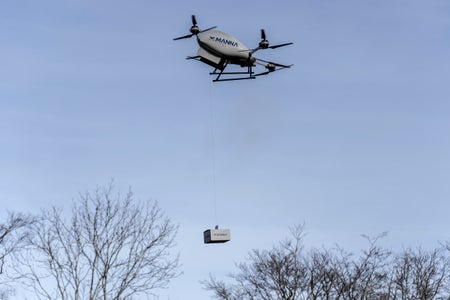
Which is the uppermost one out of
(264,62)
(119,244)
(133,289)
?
(264,62)

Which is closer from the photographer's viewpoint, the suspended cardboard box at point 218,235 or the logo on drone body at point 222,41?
the suspended cardboard box at point 218,235

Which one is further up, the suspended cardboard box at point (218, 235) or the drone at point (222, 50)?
the drone at point (222, 50)

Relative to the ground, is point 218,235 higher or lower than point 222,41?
lower

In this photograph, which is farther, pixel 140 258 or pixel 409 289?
pixel 409 289

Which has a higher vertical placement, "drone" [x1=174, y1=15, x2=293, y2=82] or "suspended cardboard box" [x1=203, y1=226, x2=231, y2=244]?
"drone" [x1=174, y1=15, x2=293, y2=82]

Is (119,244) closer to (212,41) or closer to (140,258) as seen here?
(140,258)

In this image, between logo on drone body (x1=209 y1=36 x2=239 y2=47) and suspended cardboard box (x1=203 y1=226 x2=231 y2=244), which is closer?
suspended cardboard box (x1=203 y1=226 x2=231 y2=244)

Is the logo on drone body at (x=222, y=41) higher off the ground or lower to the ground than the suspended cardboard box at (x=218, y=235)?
higher

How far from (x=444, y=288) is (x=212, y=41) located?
30.4 metres

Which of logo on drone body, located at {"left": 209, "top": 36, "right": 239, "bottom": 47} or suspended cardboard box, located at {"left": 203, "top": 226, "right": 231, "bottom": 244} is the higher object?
logo on drone body, located at {"left": 209, "top": 36, "right": 239, "bottom": 47}

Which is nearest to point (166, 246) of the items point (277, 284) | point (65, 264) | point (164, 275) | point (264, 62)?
point (164, 275)

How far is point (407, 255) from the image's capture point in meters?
49.9

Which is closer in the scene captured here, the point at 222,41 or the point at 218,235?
the point at 218,235

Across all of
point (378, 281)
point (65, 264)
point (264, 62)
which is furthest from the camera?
point (378, 281)
